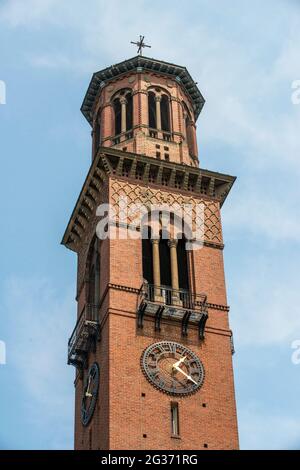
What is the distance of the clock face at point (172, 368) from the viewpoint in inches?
1724

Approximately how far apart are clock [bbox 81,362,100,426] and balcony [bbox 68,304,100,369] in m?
1.26

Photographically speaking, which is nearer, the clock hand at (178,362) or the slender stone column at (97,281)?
the clock hand at (178,362)

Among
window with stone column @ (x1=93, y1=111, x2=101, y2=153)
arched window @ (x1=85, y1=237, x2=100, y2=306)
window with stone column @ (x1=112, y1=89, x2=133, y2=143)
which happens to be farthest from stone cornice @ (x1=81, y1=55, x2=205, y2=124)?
arched window @ (x1=85, y1=237, x2=100, y2=306)

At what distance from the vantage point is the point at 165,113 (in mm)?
56688

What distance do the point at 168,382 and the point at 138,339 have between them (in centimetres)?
239

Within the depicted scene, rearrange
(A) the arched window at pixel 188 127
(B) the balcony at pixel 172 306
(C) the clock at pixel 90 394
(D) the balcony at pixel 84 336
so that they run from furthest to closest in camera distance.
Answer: (A) the arched window at pixel 188 127, (D) the balcony at pixel 84 336, (B) the balcony at pixel 172 306, (C) the clock at pixel 90 394

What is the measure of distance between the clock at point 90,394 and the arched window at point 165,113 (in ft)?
52.1

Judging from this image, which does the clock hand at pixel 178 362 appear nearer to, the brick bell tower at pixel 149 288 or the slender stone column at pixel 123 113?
the brick bell tower at pixel 149 288

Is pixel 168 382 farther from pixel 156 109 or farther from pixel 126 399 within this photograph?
pixel 156 109

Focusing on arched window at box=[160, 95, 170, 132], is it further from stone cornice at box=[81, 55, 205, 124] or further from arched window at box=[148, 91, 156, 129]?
stone cornice at box=[81, 55, 205, 124]

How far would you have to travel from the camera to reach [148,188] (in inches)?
2012

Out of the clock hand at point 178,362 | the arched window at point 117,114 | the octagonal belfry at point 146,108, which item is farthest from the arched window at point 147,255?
the arched window at point 117,114

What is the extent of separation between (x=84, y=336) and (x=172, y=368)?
16.4ft

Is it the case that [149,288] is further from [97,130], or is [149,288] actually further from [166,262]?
[97,130]
